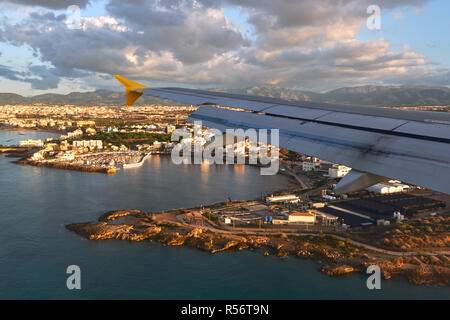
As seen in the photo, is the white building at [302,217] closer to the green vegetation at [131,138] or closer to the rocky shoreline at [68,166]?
the rocky shoreline at [68,166]

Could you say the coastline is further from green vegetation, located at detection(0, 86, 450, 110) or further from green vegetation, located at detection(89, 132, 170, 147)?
green vegetation, located at detection(0, 86, 450, 110)

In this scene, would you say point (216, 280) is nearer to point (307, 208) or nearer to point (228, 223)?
point (228, 223)

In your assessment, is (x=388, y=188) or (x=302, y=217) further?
(x=388, y=188)

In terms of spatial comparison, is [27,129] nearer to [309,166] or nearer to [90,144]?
[90,144]

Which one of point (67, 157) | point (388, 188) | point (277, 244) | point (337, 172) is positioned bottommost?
point (277, 244)

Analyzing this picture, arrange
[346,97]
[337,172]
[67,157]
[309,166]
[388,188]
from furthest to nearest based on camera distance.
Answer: [346,97] → [67,157] → [309,166] → [337,172] → [388,188]

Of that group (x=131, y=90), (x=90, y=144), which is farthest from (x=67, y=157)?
(x=131, y=90)

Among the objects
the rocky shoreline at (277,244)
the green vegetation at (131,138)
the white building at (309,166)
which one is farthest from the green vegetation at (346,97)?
the rocky shoreline at (277,244)

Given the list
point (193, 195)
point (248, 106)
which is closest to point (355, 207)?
point (193, 195)
